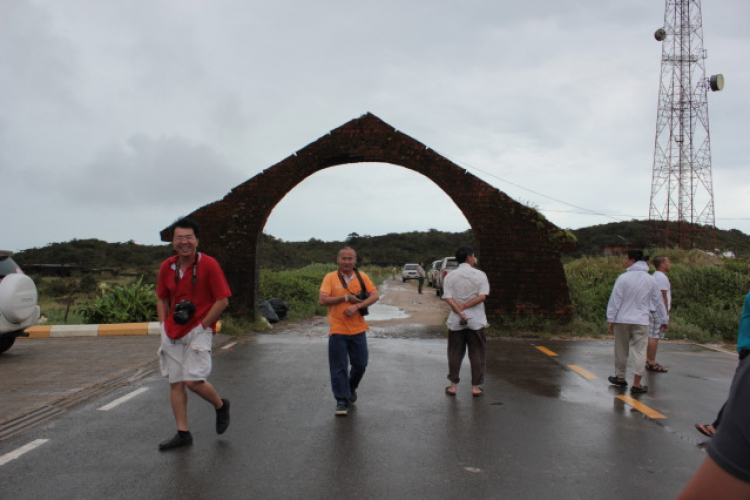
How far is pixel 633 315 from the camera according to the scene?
298 inches

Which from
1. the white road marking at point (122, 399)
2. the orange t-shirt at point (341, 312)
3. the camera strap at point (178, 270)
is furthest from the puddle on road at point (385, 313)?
the camera strap at point (178, 270)

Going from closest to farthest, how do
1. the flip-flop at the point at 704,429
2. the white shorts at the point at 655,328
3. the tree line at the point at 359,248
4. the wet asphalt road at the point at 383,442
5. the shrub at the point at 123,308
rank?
the wet asphalt road at the point at 383,442, the flip-flop at the point at 704,429, the white shorts at the point at 655,328, the shrub at the point at 123,308, the tree line at the point at 359,248

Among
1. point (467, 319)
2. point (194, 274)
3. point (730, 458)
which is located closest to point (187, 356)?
point (194, 274)

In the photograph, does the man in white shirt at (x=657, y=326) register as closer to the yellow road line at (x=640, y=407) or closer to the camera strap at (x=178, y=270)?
the yellow road line at (x=640, y=407)

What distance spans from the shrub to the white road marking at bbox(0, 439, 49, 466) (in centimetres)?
895

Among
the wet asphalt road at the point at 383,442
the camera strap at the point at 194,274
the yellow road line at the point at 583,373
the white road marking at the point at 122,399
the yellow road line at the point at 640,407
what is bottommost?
the white road marking at the point at 122,399

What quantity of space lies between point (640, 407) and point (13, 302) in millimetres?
9224

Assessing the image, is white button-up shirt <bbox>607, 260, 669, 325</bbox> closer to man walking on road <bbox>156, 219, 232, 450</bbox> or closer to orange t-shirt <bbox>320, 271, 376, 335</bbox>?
orange t-shirt <bbox>320, 271, 376, 335</bbox>

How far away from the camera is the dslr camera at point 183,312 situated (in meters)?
4.99

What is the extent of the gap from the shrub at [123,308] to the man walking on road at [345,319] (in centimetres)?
901

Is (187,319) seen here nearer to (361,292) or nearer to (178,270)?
(178,270)

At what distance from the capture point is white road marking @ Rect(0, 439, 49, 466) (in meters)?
→ 4.79

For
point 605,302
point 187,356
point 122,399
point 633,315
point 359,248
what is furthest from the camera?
point 359,248

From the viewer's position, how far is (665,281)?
30.0ft
